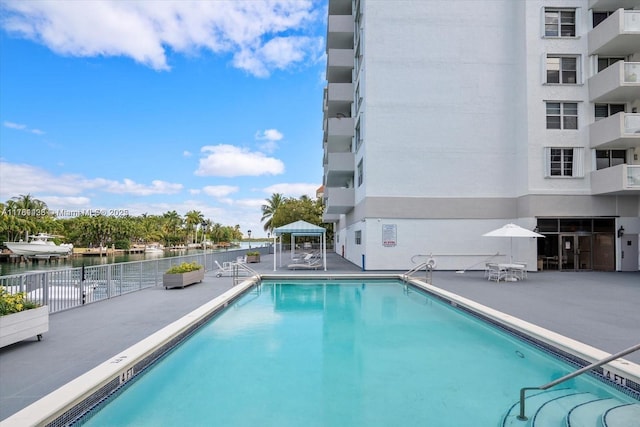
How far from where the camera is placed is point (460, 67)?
65.3ft

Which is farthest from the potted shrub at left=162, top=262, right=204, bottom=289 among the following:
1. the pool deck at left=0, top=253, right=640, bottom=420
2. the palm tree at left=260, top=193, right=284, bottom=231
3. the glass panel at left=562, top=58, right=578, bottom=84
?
the palm tree at left=260, top=193, right=284, bottom=231

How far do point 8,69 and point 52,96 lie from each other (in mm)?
4207

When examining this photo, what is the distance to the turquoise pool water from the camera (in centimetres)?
471

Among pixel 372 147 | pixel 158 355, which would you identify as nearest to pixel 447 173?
pixel 372 147

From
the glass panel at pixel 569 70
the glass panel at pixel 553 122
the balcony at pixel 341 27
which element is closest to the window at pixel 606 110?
the glass panel at pixel 569 70

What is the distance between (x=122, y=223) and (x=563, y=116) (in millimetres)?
70598

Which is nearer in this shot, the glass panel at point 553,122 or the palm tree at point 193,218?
the glass panel at point 553,122

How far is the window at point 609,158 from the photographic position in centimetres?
1877

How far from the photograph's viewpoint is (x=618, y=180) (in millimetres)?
17094

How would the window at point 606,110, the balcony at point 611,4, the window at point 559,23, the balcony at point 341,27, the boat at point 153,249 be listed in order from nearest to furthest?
the balcony at point 611,4 → the window at point 606,110 → the window at point 559,23 → the balcony at point 341,27 → the boat at point 153,249

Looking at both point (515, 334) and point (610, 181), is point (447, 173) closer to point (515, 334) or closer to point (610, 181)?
point (610, 181)

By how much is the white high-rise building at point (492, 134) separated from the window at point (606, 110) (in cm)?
5

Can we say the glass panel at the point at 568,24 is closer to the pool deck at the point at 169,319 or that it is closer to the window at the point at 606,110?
the window at the point at 606,110

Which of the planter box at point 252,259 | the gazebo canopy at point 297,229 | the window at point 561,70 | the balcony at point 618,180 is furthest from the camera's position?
the planter box at point 252,259
